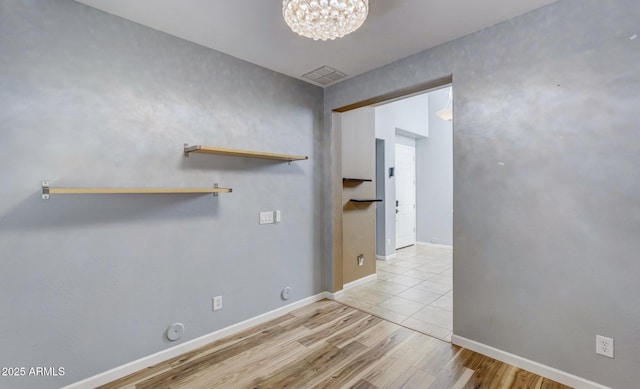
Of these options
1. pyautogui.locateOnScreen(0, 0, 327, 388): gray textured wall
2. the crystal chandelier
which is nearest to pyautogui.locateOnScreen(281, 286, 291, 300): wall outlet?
pyautogui.locateOnScreen(0, 0, 327, 388): gray textured wall

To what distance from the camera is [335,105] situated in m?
3.47

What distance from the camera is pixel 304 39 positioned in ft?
8.04

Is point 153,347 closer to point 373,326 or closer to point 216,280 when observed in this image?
point 216,280

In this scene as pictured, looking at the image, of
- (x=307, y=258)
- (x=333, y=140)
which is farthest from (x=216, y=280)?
(x=333, y=140)

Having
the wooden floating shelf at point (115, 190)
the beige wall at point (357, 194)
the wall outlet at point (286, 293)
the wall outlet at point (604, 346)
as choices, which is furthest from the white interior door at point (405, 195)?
the wooden floating shelf at point (115, 190)

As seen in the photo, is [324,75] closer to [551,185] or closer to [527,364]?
[551,185]

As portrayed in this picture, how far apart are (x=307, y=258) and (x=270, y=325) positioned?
84 cm

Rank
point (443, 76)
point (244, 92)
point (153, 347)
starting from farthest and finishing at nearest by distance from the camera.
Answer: point (244, 92)
point (443, 76)
point (153, 347)

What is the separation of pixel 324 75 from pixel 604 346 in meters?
3.21

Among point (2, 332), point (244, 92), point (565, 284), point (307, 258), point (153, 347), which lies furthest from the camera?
point (307, 258)

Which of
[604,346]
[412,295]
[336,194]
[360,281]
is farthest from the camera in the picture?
[360,281]

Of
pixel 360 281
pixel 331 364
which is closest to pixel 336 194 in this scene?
pixel 360 281

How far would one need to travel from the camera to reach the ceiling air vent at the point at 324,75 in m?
3.07

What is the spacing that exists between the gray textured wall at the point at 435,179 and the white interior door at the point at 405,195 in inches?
7.7
